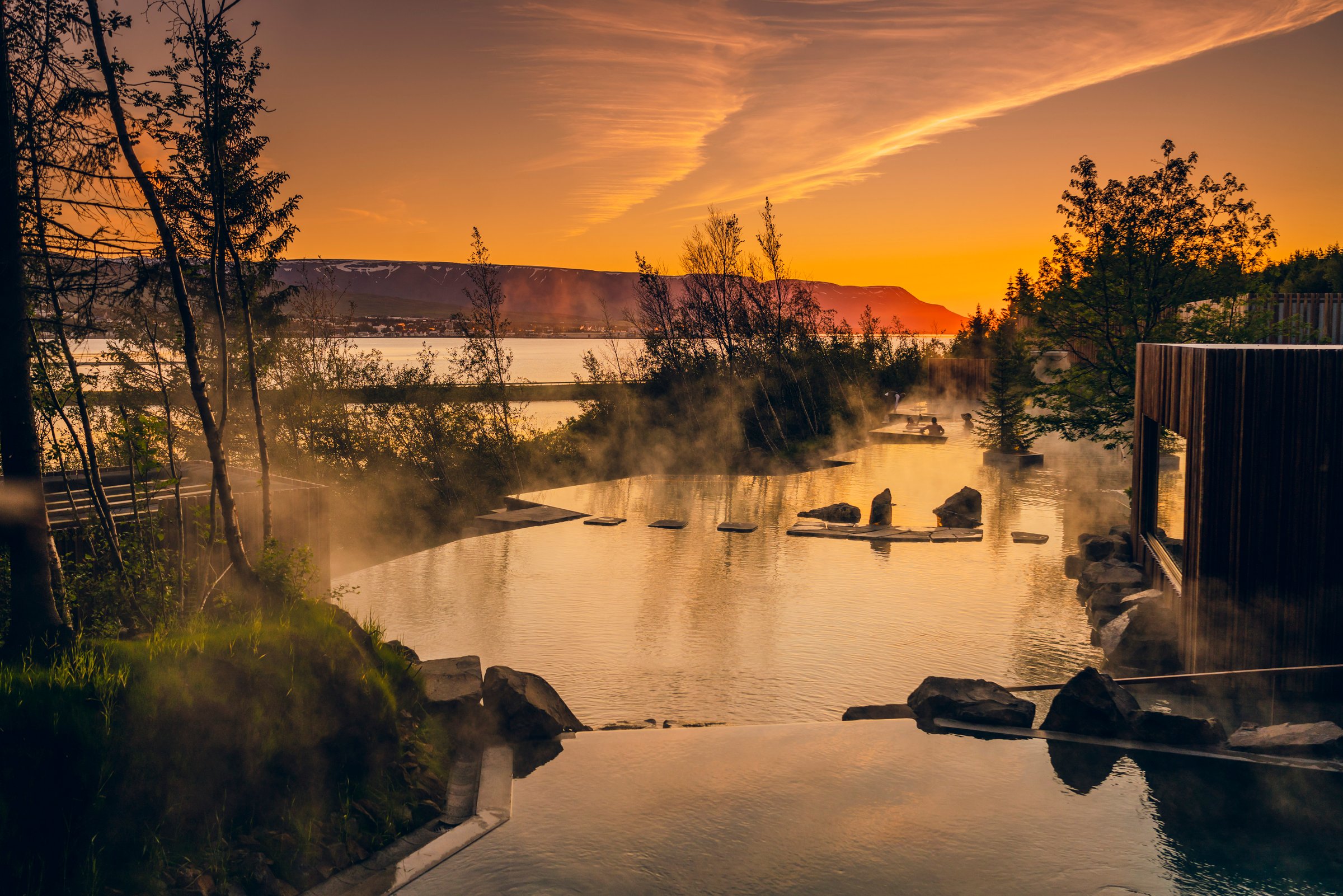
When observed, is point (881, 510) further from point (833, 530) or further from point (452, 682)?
point (452, 682)

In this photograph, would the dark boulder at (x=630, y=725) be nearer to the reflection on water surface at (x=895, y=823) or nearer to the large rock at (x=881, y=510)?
the reflection on water surface at (x=895, y=823)

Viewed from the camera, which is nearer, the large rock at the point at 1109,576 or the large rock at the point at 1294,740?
the large rock at the point at 1294,740

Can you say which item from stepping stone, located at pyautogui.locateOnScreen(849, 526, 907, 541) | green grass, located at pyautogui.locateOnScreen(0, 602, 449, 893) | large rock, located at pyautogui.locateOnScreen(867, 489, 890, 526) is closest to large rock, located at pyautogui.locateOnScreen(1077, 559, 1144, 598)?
stepping stone, located at pyautogui.locateOnScreen(849, 526, 907, 541)

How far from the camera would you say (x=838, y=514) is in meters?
19.8

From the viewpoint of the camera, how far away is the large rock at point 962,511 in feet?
62.2

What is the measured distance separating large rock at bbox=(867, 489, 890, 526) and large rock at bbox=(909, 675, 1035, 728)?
34.7 ft

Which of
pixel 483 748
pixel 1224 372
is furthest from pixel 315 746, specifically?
pixel 1224 372

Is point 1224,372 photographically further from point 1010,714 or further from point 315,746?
point 315,746

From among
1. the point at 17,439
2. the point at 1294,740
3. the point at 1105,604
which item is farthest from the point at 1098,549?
the point at 17,439

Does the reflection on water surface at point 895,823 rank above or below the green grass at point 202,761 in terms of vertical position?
below

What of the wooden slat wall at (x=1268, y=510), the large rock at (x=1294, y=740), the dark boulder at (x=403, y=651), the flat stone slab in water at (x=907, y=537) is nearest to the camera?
the large rock at (x=1294, y=740)

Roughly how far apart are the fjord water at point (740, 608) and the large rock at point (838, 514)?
855 mm

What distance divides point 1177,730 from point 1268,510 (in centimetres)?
256

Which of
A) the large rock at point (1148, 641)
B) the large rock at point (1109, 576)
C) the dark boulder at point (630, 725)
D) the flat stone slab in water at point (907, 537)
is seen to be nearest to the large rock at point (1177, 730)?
the large rock at point (1148, 641)
